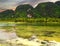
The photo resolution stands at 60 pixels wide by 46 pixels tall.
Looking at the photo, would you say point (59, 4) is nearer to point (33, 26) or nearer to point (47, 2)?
point (47, 2)

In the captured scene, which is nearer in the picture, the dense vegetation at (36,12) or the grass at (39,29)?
the grass at (39,29)

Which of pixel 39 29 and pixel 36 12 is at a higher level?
pixel 36 12

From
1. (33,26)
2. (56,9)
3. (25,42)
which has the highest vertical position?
(56,9)

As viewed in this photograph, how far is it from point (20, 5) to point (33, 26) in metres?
0.85

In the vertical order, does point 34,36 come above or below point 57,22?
below

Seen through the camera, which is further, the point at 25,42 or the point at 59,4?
the point at 59,4

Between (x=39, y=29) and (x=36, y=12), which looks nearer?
(x=39, y=29)

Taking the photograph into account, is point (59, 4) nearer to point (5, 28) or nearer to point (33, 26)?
point (33, 26)

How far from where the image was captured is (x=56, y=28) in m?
5.58

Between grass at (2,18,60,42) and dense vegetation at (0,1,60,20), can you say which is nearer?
grass at (2,18,60,42)

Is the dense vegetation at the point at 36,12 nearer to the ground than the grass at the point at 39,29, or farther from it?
farther from it

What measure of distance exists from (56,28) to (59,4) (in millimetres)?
812

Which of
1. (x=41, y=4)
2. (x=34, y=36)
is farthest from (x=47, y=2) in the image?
(x=34, y=36)

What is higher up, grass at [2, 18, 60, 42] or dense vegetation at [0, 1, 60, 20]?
dense vegetation at [0, 1, 60, 20]
